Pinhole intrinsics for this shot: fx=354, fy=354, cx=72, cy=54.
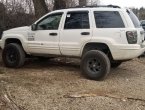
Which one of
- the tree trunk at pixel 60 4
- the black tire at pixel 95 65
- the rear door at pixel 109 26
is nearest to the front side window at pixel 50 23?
the rear door at pixel 109 26

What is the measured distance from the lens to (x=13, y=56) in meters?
11.1

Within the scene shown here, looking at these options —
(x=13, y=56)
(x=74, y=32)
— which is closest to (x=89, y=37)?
(x=74, y=32)

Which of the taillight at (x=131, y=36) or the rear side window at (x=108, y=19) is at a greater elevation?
the rear side window at (x=108, y=19)

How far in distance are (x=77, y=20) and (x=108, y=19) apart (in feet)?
3.09

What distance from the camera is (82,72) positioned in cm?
970

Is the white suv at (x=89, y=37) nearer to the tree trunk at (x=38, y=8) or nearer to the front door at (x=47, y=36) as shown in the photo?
the front door at (x=47, y=36)

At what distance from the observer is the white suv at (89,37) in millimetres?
9195

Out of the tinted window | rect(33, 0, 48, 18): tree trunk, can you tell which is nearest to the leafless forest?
rect(33, 0, 48, 18): tree trunk

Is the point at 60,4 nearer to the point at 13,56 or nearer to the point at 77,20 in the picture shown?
the point at 13,56

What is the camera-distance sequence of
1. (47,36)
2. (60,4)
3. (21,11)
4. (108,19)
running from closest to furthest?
(108,19)
(47,36)
(21,11)
(60,4)

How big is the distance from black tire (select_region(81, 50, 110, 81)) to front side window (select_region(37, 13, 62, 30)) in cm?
144

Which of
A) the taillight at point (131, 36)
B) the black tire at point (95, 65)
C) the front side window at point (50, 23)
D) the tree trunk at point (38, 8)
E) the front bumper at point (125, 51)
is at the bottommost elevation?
the black tire at point (95, 65)

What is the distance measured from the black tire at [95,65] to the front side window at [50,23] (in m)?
1.44

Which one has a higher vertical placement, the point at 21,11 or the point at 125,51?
the point at 21,11
